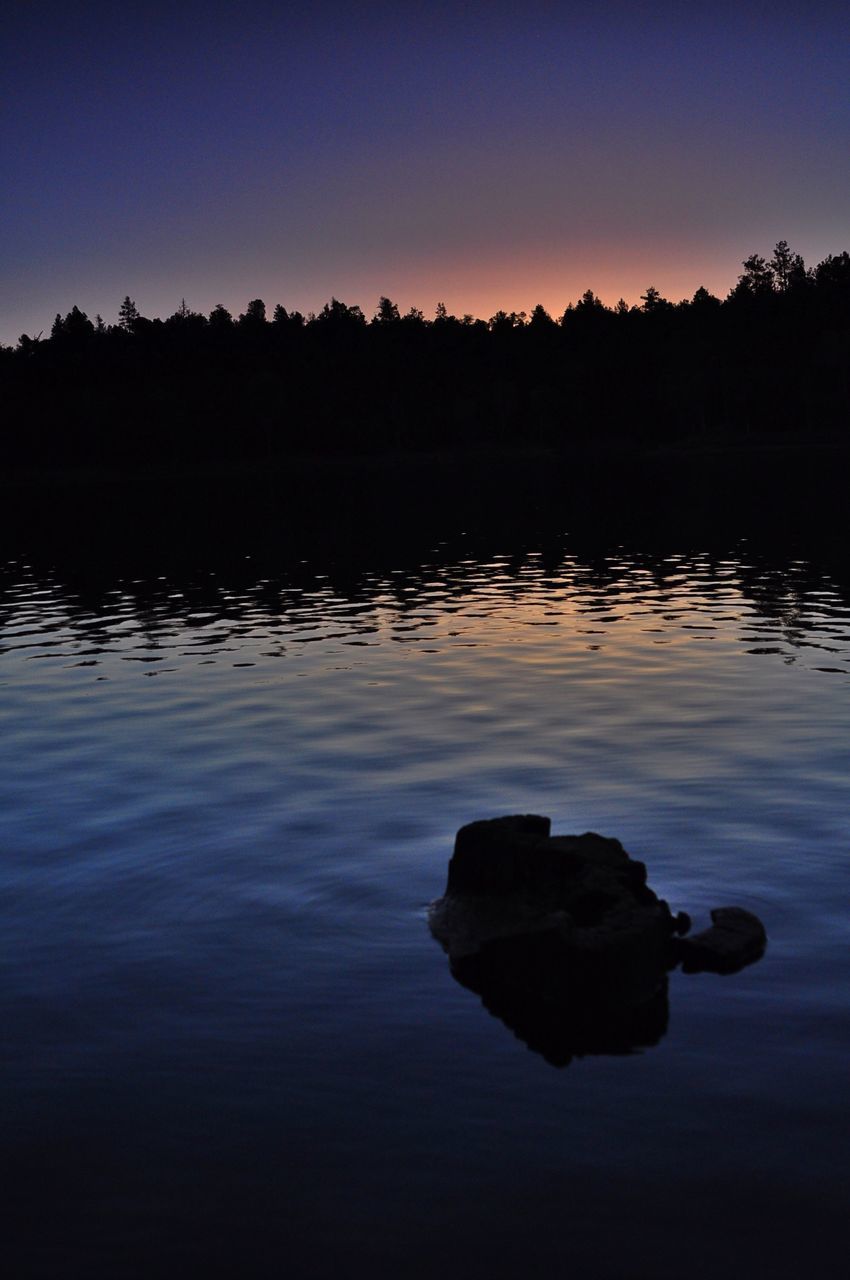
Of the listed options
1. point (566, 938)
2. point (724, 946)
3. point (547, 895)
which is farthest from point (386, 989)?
point (724, 946)

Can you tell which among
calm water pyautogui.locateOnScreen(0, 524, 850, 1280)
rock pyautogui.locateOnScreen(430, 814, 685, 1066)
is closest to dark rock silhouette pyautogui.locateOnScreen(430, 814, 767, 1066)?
rock pyautogui.locateOnScreen(430, 814, 685, 1066)

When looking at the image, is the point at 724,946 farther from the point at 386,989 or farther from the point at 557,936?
the point at 386,989

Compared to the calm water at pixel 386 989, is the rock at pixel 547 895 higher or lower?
higher

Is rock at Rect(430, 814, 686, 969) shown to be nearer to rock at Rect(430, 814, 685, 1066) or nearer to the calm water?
rock at Rect(430, 814, 685, 1066)

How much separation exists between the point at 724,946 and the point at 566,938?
7.00 feet

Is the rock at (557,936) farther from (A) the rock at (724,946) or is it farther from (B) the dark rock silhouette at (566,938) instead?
(A) the rock at (724,946)

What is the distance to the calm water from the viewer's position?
9.68m

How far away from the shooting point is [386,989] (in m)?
13.6

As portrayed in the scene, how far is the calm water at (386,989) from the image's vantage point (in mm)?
9680

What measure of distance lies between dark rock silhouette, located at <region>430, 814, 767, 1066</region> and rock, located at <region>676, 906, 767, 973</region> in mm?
12

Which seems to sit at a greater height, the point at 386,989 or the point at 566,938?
the point at 566,938

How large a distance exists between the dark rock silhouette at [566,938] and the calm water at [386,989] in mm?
316

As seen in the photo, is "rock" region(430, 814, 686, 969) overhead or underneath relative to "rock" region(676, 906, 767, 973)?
overhead

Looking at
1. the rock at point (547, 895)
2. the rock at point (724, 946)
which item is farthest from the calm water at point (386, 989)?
the rock at point (547, 895)
